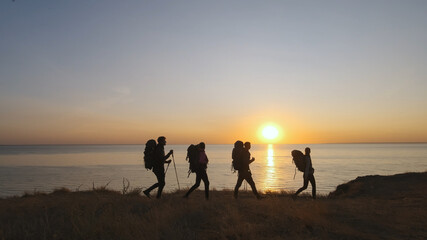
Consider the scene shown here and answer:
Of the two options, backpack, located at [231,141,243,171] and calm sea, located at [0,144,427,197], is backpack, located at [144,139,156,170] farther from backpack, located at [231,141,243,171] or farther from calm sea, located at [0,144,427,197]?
calm sea, located at [0,144,427,197]

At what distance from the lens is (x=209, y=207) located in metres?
9.16

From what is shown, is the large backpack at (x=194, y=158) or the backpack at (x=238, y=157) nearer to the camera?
the large backpack at (x=194, y=158)

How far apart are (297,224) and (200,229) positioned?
2146mm

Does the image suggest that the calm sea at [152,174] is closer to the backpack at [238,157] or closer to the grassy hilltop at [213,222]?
the grassy hilltop at [213,222]

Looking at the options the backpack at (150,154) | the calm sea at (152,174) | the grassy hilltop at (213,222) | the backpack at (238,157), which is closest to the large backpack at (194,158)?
the backpack at (150,154)

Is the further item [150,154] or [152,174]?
[152,174]

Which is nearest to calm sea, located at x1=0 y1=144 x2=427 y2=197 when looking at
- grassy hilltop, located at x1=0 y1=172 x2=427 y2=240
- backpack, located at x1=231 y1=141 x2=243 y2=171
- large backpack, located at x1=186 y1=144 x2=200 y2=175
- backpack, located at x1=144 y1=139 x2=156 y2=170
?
backpack, located at x1=144 y1=139 x2=156 y2=170

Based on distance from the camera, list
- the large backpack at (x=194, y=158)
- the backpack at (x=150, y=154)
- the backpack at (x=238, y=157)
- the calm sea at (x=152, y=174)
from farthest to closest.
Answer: the calm sea at (x=152, y=174) → the backpack at (x=238, y=157) → the large backpack at (x=194, y=158) → the backpack at (x=150, y=154)

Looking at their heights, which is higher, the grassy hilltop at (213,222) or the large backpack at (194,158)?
the large backpack at (194,158)

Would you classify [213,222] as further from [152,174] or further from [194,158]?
[152,174]

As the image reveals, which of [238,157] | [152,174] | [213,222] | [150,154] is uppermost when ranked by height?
[150,154]

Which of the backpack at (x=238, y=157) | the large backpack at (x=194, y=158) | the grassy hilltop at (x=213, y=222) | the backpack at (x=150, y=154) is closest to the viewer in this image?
the grassy hilltop at (x=213, y=222)

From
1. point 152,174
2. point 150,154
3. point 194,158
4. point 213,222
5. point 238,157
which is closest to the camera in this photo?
point 213,222

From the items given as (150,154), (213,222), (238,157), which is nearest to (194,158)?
(150,154)
